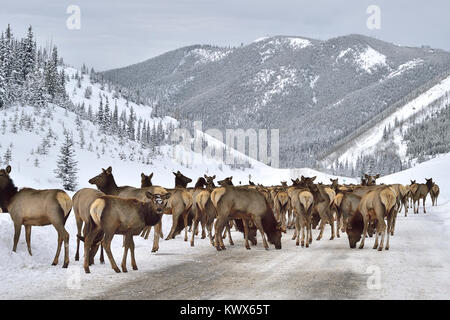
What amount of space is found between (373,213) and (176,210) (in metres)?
6.96

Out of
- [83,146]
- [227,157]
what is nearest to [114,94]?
[227,157]

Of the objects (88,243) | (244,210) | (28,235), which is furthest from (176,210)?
(88,243)

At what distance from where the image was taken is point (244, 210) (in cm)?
1661

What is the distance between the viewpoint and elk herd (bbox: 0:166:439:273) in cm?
1182

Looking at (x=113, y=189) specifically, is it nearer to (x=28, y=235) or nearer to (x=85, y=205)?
(x=85, y=205)

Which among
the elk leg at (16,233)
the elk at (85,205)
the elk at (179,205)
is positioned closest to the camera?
the elk leg at (16,233)

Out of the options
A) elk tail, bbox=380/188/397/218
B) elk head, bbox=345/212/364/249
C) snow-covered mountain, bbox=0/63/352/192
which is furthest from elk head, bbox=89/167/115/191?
snow-covered mountain, bbox=0/63/352/192

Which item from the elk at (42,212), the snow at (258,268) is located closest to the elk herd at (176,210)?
the elk at (42,212)

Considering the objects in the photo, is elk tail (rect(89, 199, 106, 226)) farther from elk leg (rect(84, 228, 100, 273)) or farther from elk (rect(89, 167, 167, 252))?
elk (rect(89, 167, 167, 252))

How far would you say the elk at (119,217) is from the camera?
37.7 ft

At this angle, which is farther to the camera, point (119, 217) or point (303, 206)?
point (303, 206)

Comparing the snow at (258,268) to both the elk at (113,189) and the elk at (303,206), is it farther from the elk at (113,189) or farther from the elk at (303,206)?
the elk at (303,206)
